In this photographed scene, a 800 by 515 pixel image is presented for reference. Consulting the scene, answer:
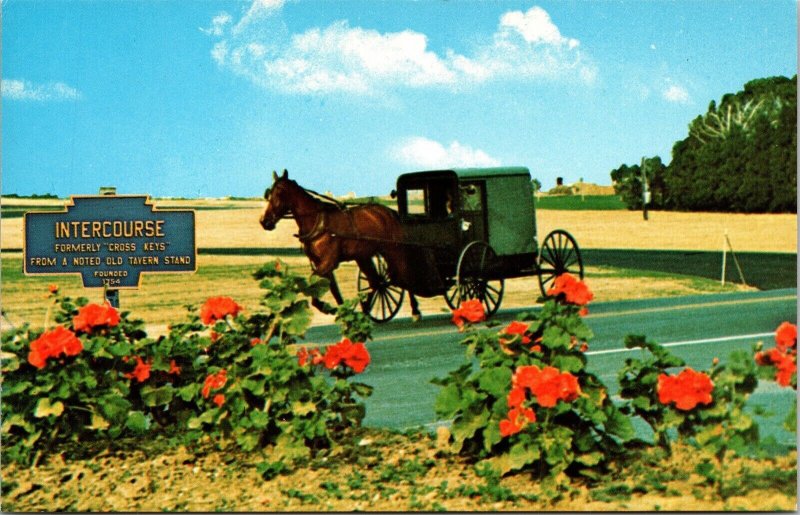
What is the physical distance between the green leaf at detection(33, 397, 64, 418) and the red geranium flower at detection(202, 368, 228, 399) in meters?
0.96

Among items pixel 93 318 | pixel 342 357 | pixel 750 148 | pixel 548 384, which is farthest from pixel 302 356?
pixel 750 148

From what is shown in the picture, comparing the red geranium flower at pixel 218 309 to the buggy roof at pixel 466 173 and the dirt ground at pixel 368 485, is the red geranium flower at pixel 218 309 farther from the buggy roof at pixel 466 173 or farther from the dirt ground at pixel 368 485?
the buggy roof at pixel 466 173

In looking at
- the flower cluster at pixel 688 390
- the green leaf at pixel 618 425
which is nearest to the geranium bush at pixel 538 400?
the green leaf at pixel 618 425

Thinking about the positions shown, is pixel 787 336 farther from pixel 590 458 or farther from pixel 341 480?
pixel 341 480

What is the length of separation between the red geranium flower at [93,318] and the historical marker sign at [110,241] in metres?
1.47

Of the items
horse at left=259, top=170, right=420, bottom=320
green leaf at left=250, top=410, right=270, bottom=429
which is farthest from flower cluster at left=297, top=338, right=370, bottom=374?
horse at left=259, top=170, right=420, bottom=320

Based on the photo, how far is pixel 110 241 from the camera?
914 centimetres

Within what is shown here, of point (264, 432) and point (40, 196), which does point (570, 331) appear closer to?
point (264, 432)

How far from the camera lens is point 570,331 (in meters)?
6.69

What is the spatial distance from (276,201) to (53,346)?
3663 mm

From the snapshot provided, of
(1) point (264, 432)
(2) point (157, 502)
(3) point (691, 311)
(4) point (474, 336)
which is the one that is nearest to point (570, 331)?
(4) point (474, 336)

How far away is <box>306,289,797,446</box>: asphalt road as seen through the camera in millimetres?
9141

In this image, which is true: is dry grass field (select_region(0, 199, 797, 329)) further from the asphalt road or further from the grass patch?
the asphalt road

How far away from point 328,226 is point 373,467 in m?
5.74
